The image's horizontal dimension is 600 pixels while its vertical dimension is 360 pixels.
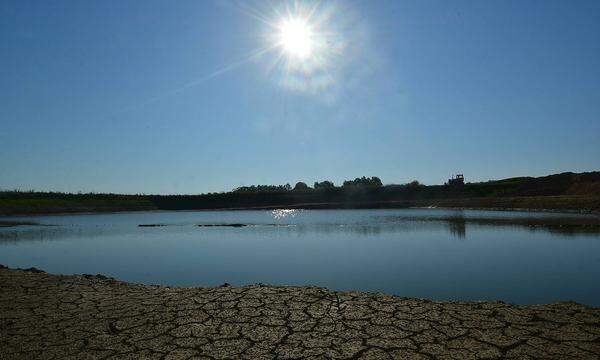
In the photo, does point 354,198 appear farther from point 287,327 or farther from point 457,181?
point 287,327

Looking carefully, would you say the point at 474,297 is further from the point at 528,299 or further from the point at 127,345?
the point at 127,345

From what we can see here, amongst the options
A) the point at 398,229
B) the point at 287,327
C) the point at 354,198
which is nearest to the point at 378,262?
the point at 287,327

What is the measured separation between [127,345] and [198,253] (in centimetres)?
1122

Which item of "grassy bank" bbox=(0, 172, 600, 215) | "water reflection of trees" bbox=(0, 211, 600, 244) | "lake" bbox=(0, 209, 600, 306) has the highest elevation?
"grassy bank" bbox=(0, 172, 600, 215)

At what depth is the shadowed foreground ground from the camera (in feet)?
17.3

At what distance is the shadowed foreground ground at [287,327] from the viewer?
528 cm

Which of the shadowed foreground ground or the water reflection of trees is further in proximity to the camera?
the water reflection of trees

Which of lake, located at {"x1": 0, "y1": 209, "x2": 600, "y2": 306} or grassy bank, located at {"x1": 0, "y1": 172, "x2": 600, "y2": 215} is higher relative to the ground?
grassy bank, located at {"x1": 0, "y1": 172, "x2": 600, "y2": 215}

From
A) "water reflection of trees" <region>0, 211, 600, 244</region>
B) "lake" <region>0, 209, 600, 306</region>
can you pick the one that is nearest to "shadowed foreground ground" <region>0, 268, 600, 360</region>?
"lake" <region>0, 209, 600, 306</region>

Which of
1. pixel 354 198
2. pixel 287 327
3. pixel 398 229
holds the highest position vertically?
pixel 354 198

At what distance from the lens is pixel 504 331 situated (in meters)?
5.73

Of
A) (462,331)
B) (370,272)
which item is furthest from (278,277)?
(462,331)

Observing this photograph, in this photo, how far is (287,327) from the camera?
6.22 metres

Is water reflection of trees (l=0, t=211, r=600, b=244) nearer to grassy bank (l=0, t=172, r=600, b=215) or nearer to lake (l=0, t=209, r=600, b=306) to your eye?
lake (l=0, t=209, r=600, b=306)
